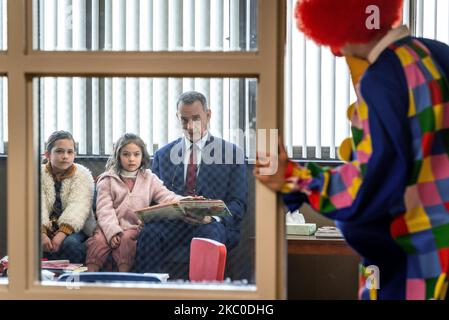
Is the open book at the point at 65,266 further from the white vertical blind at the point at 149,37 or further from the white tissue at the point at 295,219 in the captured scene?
the white tissue at the point at 295,219

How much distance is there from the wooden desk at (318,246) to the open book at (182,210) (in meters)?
1.03

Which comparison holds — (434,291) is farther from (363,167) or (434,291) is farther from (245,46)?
(245,46)

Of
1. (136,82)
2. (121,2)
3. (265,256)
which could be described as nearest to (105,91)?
(136,82)

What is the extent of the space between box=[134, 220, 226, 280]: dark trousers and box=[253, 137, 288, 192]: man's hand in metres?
0.78

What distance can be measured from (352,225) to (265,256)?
19 centimetres

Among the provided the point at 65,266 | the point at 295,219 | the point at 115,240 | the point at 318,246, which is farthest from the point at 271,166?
the point at 295,219

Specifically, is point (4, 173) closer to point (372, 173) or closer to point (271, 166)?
point (271, 166)

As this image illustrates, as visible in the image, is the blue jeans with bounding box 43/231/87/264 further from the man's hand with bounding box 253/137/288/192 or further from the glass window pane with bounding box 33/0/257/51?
the man's hand with bounding box 253/137/288/192

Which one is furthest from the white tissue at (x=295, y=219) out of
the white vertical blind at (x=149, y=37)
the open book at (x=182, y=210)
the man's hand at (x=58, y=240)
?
the white vertical blind at (x=149, y=37)

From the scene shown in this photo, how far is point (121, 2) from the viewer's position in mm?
1554

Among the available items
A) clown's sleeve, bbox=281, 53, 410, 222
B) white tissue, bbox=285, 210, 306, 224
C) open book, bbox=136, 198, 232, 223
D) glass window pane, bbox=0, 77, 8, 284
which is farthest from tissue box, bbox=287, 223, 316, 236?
clown's sleeve, bbox=281, 53, 410, 222

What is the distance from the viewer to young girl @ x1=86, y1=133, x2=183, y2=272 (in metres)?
2.55

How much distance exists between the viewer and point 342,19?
1.46m

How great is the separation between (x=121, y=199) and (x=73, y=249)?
0.26 m
